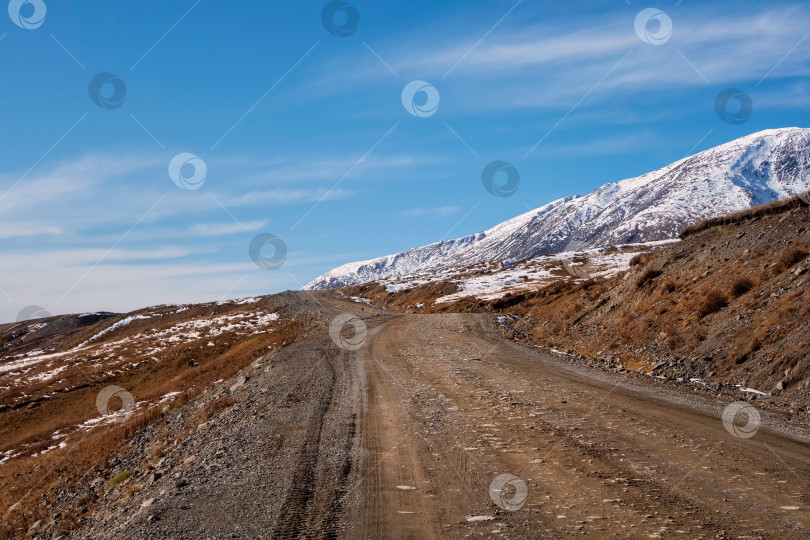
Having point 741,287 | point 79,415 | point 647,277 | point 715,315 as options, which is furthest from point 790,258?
point 79,415

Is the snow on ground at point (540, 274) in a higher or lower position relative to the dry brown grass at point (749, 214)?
higher

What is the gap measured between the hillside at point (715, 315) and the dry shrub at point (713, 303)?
4 centimetres

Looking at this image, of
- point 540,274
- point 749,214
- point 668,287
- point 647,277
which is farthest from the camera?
point 540,274

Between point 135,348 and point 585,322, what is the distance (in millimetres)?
54399

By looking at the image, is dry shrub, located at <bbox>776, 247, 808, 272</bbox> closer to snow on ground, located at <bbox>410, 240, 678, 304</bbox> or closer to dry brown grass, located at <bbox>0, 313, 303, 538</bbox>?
dry brown grass, located at <bbox>0, 313, 303, 538</bbox>

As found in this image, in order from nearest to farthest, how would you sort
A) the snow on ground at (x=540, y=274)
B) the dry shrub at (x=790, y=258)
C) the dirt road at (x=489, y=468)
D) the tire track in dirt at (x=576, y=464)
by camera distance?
the tire track in dirt at (x=576, y=464) < the dirt road at (x=489, y=468) < the dry shrub at (x=790, y=258) < the snow on ground at (x=540, y=274)

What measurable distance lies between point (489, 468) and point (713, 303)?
14767 mm

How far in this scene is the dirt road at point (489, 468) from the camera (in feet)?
23.3

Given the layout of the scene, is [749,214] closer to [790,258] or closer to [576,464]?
[790,258]

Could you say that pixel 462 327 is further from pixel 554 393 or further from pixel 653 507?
pixel 653 507

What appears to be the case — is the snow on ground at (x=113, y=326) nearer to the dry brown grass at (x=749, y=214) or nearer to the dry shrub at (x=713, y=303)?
the dry brown grass at (x=749, y=214)

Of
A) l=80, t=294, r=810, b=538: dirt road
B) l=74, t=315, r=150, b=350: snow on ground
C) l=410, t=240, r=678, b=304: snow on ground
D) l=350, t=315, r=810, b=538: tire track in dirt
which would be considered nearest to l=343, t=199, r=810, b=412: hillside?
l=80, t=294, r=810, b=538: dirt road

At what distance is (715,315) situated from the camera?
19.4m

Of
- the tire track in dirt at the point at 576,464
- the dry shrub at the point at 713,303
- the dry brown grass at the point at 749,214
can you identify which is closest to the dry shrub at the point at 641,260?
the dry brown grass at the point at 749,214
